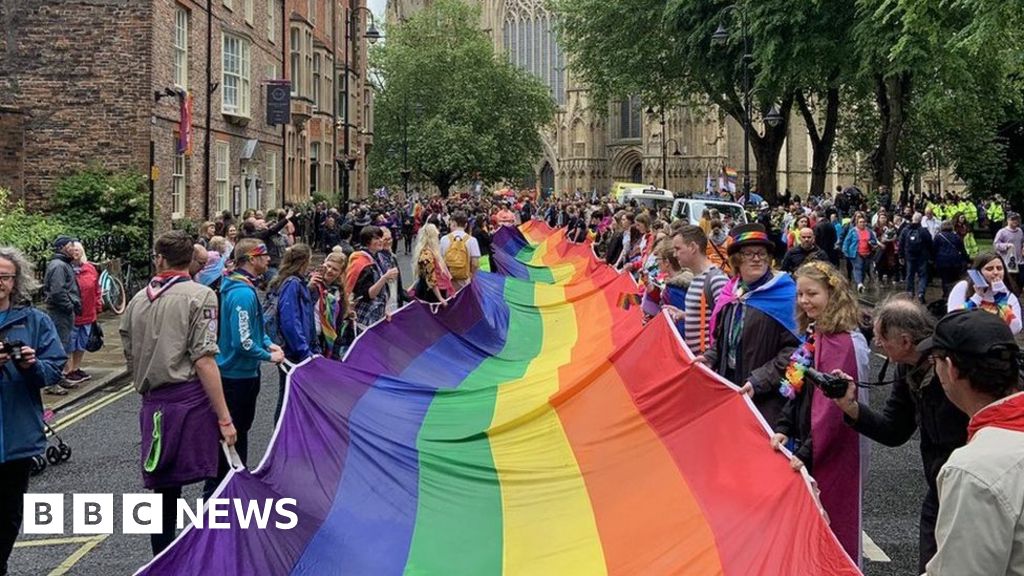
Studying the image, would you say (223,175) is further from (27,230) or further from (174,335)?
(174,335)

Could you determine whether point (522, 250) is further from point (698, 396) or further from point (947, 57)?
point (698, 396)

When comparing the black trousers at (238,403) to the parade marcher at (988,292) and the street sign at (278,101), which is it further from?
the street sign at (278,101)

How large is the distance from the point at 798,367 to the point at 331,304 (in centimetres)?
538

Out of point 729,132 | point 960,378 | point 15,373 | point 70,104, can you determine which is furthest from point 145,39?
point 729,132

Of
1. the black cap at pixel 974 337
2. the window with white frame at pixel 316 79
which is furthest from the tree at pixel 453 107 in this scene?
the black cap at pixel 974 337

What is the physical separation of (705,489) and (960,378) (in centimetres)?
272

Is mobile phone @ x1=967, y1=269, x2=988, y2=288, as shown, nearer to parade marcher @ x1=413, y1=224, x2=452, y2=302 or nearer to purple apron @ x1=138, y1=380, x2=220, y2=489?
parade marcher @ x1=413, y1=224, x2=452, y2=302

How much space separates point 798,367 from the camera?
5125 mm

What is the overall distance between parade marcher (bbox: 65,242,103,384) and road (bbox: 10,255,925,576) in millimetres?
727

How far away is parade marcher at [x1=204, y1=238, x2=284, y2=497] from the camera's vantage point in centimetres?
666

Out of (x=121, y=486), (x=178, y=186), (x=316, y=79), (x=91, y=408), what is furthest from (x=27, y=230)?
(x=316, y=79)

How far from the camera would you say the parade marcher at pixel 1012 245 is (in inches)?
771

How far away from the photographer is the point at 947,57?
68.7 feet

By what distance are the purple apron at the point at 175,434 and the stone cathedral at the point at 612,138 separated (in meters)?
78.7
